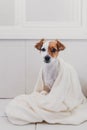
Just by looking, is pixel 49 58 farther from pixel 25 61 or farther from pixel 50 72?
pixel 25 61

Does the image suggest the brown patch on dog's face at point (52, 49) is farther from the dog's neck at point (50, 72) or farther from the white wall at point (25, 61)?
the white wall at point (25, 61)

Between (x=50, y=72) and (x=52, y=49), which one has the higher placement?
(x=52, y=49)

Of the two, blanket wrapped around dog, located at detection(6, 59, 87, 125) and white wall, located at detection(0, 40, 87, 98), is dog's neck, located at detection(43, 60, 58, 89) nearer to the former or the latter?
blanket wrapped around dog, located at detection(6, 59, 87, 125)

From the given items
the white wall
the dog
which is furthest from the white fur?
the white wall

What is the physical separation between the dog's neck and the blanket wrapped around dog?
2 centimetres

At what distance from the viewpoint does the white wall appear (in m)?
1.38

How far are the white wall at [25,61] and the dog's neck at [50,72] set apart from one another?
23 centimetres

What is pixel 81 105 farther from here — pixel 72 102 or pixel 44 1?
pixel 44 1

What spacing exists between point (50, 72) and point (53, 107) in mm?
154

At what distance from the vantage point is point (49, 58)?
1.09m

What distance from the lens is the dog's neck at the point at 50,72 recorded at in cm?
113

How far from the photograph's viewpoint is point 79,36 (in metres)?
1.35

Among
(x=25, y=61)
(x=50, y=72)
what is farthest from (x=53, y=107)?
(x=25, y=61)

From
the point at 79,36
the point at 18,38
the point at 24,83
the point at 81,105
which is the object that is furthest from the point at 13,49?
the point at 81,105
